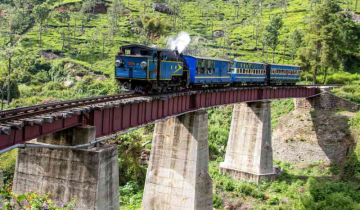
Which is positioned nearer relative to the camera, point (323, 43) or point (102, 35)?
point (323, 43)

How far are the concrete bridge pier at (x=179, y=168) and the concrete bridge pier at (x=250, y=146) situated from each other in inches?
473

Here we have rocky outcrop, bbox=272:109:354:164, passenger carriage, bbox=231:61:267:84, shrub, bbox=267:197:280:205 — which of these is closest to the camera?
shrub, bbox=267:197:280:205

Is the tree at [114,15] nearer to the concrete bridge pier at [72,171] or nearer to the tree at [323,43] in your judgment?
the tree at [323,43]

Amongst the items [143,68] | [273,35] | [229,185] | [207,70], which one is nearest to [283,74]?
[229,185]

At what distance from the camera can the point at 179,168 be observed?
27.7m

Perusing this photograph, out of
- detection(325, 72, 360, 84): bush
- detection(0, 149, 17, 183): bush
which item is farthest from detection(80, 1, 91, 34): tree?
detection(0, 149, 17, 183): bush

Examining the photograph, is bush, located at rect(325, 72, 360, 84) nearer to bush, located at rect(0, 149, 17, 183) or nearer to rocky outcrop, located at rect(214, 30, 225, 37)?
rocky outcrop, located at rect(214, 30, 225, 37)

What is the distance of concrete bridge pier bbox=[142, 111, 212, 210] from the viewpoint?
27531 millimetres

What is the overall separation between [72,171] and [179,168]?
13.6 meters

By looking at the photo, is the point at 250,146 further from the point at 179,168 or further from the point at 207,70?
the point at 179,168

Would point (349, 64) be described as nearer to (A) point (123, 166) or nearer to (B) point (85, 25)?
(A) point (123, 166)

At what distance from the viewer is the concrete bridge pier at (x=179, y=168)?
90.3ft

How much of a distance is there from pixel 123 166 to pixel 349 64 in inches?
2259

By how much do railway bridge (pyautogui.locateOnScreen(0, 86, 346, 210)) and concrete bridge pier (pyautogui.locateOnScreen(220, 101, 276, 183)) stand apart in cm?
11
